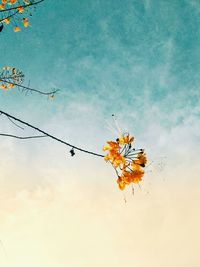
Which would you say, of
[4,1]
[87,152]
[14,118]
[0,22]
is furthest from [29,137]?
[4,1]

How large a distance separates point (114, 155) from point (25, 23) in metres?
4.57

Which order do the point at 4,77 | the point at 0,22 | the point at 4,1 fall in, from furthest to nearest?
1. the point at 4,1
2. the point at 4,77
3. the point at 0,22

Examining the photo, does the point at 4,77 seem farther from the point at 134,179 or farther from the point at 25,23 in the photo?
the point at 134,179

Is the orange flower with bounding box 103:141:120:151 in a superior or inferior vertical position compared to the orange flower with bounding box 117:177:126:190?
superior

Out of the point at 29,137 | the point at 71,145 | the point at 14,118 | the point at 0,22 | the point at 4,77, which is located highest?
the point at 4,77

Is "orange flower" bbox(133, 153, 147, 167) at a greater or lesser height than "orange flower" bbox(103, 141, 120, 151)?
lesser

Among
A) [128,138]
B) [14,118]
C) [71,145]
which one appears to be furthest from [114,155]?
[14,118]

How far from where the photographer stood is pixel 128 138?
9.21 ft

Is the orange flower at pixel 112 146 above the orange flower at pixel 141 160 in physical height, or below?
above

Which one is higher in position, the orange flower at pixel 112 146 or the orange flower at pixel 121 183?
the orange flower at pixel 112 146

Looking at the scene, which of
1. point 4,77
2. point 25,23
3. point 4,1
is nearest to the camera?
point 4,77

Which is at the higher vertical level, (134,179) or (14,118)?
(14,118)

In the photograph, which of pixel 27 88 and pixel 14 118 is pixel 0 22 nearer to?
pixel 27 88

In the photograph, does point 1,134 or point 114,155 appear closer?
point 114,155
